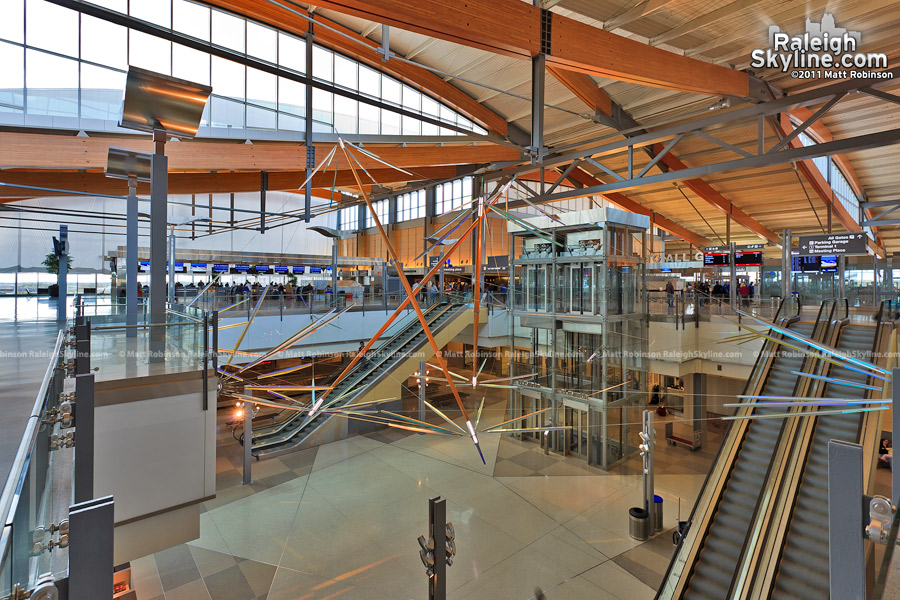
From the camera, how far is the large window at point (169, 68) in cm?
1003

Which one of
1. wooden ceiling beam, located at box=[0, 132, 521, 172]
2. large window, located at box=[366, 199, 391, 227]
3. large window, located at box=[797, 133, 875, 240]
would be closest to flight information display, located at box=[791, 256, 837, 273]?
large window, located at box=[797, 133, 875, 240]

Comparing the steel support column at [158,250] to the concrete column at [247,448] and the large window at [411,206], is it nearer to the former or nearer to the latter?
the concrete column at [247,448]

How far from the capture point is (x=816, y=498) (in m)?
5.69

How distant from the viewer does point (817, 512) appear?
18.2ft

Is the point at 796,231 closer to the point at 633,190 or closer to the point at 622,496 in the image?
the point at 633,190

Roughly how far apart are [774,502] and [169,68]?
52.5ft

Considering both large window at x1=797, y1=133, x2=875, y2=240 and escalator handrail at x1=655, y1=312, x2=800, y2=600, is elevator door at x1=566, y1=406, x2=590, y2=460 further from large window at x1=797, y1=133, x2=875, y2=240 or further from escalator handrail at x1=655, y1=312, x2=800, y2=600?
A: large window at x1=797, y1=133, x2=875, y2=240

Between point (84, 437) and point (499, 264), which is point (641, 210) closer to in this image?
point (499, 264)

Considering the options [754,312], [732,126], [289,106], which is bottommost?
[754,312]

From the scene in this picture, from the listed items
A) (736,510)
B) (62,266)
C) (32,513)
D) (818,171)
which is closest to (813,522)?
(736,510)

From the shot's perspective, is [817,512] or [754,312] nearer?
[817,512]

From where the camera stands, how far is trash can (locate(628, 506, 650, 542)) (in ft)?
23.8

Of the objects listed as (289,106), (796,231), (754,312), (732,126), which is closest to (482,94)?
(289,106)

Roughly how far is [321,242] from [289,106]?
59.4 ft
